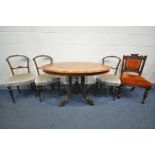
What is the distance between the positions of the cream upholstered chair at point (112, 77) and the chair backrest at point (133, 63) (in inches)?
6.5

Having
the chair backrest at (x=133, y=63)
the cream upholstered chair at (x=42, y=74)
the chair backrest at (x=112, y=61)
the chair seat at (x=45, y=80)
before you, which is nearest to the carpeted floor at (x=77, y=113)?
the cream upholstered chair at (x=42, y=74)

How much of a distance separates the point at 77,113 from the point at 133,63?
5.06 feet

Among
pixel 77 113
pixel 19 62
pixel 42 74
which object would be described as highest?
pixel 19 62

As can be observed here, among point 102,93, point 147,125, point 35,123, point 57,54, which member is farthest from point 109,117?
point 57,54

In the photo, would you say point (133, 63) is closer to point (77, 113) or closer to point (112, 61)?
point (112, 61)

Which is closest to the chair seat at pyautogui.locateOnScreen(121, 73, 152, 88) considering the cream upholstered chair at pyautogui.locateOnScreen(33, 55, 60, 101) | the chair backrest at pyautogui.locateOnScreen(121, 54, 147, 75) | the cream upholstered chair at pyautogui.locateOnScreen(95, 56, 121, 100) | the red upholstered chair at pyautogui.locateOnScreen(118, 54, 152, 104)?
the red upholstered chair at pyautogui.locateOnScreen(118, 54, 152, 104)

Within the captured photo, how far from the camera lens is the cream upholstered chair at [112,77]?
8.57 feet

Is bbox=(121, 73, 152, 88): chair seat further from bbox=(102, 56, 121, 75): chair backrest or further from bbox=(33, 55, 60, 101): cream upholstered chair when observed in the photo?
bbox=(33, 55, 60, 101): cream upholstered chair

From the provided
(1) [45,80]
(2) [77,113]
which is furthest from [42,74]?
(2) [77,113]

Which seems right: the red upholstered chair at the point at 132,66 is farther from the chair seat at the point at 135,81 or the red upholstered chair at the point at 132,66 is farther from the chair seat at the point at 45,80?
the chair seat at the point at 45,80

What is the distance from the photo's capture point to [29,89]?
333 centimetres

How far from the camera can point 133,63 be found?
2932 millimetres

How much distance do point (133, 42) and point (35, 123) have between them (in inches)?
98.7

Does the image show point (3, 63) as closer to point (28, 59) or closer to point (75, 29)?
point (28, 59)
